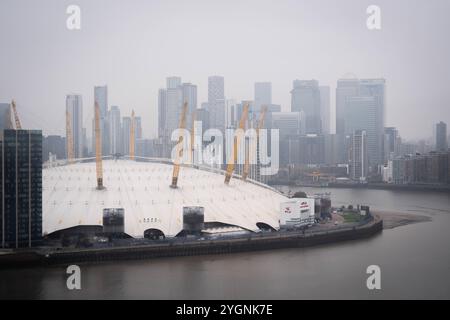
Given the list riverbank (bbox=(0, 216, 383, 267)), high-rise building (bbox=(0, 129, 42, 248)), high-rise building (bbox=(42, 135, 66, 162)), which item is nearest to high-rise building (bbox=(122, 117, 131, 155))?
high-rise building (bbox=(42, 135, 66, 162))

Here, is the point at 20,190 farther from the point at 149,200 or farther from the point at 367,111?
the point at 367,111

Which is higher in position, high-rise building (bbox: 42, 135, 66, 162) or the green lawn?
high-rise building (bbox: 42, 135, 66, 162)

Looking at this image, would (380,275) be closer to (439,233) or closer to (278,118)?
(439,233)

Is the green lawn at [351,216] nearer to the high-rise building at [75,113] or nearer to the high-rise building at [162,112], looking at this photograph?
the high-rise building at [75,113]

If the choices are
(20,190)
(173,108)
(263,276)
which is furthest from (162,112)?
(263,276)

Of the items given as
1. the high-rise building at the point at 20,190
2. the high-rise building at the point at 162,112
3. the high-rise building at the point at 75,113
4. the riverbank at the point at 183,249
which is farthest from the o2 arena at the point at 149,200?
the high-rise building at the point at 162,112

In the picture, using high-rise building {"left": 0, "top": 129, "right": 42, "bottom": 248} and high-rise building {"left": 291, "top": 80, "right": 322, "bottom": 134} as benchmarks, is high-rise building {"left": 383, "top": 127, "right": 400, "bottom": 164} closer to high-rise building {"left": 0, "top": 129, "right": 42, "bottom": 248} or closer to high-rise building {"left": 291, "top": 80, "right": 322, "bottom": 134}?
high-rise building {"left": 291, "top": 80, "right": 322, "bottom": 134}

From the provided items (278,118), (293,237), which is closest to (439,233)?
(293,237)
